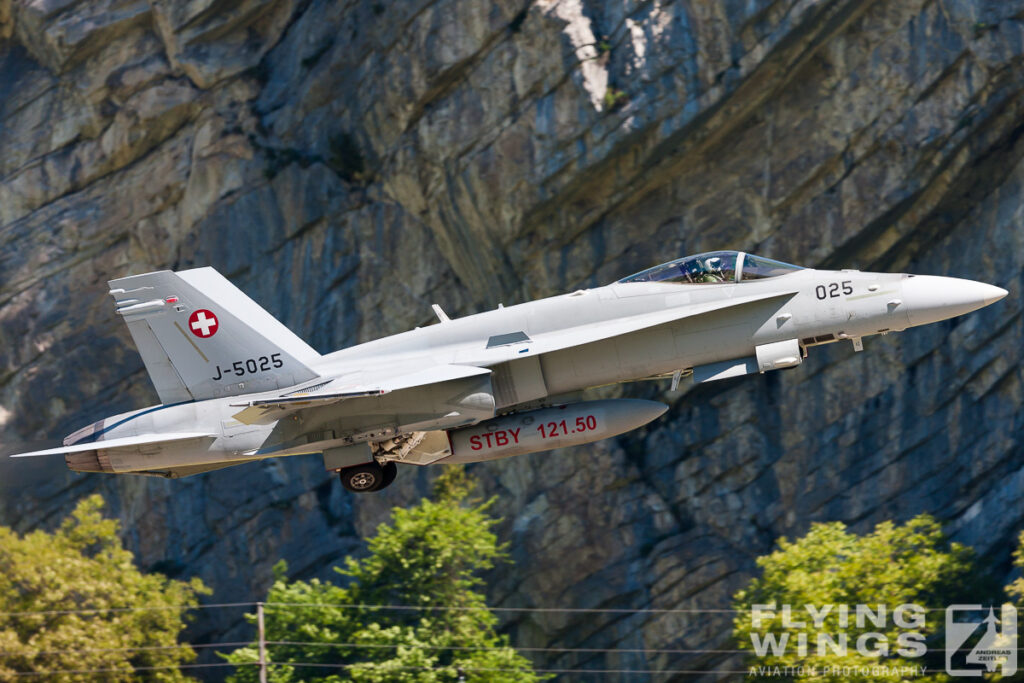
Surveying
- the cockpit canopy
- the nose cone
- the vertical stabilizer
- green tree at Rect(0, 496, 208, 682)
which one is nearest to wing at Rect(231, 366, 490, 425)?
the vertical stabilizer

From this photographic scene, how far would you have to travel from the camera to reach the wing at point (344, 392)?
18344 millimetres

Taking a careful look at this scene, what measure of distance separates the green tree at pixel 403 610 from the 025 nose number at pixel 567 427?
15.9m

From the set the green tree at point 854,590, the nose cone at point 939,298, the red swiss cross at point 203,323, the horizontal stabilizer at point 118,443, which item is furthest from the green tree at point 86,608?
the nose cone at point 939,298

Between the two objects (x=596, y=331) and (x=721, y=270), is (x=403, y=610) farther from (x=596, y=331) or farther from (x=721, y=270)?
(x=721, y=270)

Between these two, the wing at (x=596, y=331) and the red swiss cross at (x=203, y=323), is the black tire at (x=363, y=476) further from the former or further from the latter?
the red swiss cross at (x=203, y=323)

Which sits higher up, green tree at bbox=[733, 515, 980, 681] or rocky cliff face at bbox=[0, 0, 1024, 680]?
rocky cliff face at bbox=[0, 0, 1024, 680]

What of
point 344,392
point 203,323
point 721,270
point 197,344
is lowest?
point 344,392

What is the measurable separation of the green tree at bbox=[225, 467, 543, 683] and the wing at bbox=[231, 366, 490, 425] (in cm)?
1604

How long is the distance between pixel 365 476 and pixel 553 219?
771 inches

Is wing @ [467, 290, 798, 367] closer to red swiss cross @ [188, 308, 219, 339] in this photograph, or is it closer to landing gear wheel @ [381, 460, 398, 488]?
landing gear wheel @ [381, 460, 398, 488]

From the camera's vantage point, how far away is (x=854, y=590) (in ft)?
104

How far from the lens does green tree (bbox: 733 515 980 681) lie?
95.0 feet

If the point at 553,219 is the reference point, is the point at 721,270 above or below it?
below

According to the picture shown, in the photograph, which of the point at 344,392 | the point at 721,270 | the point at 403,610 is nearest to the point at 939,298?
the point at 721,270
